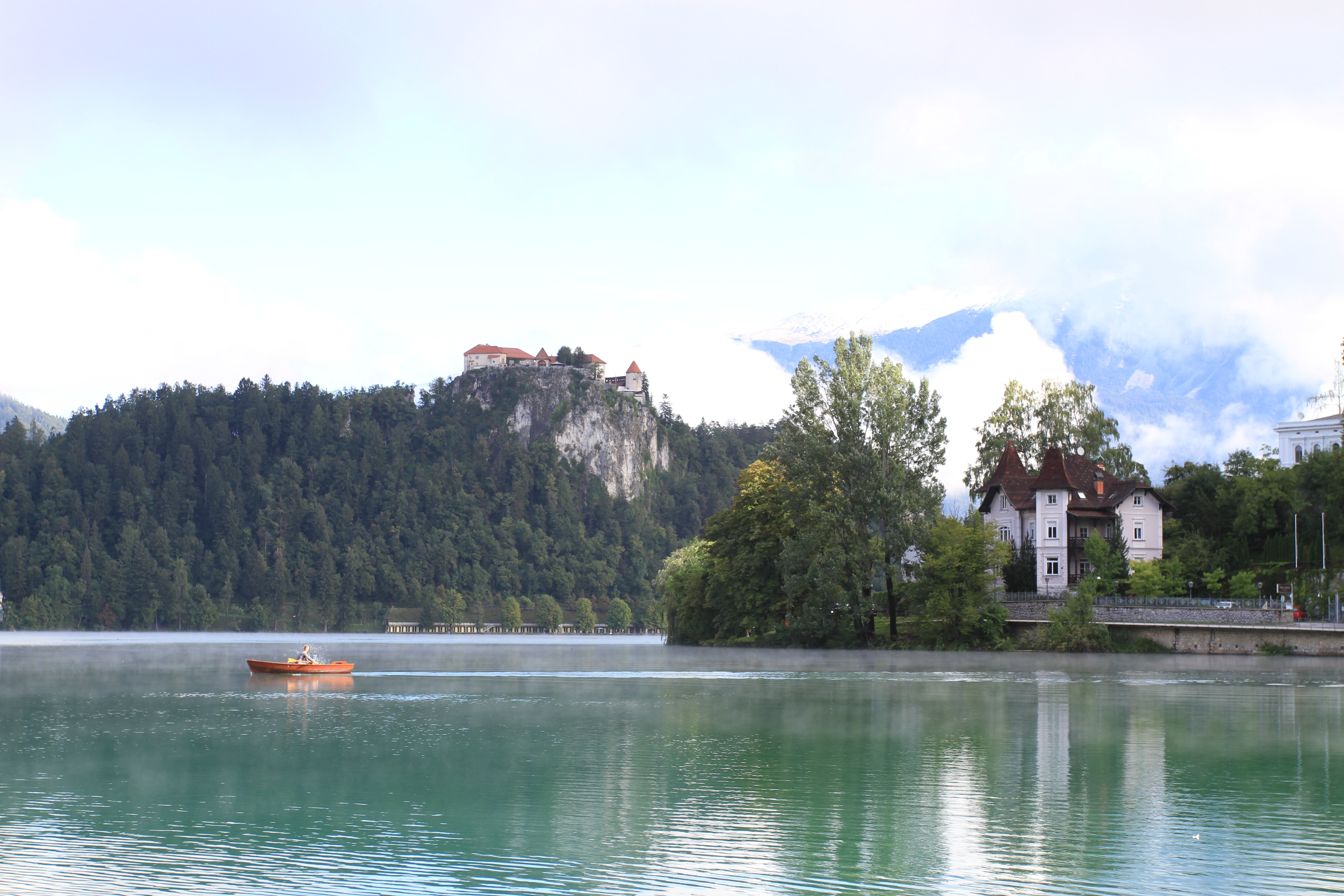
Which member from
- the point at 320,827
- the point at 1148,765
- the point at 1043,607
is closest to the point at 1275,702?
the point at 1148,765

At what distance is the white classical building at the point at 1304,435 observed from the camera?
14475 cm

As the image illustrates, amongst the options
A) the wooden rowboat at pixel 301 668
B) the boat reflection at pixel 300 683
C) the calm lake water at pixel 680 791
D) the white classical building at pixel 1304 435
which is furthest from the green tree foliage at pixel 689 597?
the white classical building at pixel 1304 435

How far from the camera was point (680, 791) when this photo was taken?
90.0 feet

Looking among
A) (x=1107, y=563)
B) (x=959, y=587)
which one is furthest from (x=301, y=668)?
(x=1107, y=563)

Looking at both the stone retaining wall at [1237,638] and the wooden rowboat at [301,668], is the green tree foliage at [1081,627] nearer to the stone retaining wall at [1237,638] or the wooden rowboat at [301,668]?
the stone retaining wall at [1237,638]

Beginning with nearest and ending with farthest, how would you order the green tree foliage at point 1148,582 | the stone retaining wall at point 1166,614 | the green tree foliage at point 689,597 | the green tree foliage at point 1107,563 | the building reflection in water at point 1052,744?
the building reflection in water at point 1052,744, the stone retaining wall at point 1166,614, the green tree foliage at point 1148,582, the green tree foliage at point 1107,563, the green tree foliage at point 689,597

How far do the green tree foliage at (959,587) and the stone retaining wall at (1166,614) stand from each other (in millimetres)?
2949

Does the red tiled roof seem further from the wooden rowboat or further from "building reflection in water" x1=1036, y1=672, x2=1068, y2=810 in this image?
the wooden rowboat

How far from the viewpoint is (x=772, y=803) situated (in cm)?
2600

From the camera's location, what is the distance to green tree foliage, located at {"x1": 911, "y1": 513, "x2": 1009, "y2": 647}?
8925cm

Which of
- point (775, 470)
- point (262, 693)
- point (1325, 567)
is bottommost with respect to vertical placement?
point (262, 693)

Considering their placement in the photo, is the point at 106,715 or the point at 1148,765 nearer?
the point at 1148,765

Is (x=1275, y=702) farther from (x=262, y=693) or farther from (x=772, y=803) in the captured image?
(x=262, y=693)

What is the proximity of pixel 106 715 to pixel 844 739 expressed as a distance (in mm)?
23820
